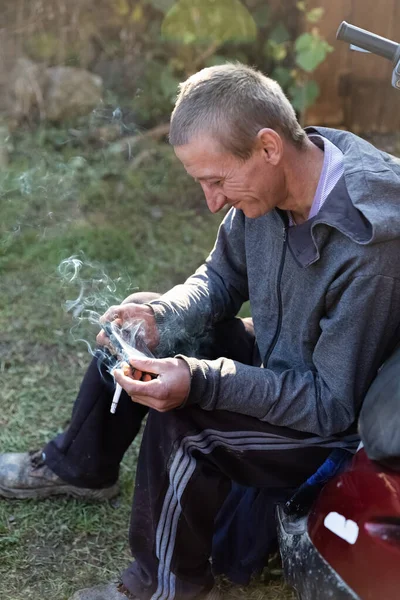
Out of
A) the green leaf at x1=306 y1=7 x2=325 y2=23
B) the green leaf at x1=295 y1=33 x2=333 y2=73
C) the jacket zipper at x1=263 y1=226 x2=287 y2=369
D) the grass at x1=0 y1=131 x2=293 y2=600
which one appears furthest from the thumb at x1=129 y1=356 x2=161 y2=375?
the green leaf at x1=306 y1=7 x2=325 y2=23

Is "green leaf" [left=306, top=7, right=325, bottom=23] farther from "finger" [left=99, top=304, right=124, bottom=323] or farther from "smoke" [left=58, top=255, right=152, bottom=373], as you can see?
"finger" [left=99, top=304, right=124, bottom=323]

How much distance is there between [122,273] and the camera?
13.5 feet

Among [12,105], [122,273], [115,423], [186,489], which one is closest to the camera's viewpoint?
[186,489]

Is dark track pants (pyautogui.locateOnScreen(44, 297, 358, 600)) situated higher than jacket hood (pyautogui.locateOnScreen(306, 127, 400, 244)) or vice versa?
jacket hood (pyautogui.locateOnScreen(306, 127, 400, 244))

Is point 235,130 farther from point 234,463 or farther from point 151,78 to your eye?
point 151,78

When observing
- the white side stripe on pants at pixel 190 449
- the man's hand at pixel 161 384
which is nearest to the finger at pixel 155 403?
the man's hand at pixel 161 384

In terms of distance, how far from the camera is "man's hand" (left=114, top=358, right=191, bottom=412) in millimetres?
1939

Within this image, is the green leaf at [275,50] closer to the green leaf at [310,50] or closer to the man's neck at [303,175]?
the green leaf at [310,50]

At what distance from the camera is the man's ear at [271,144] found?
1.92 m

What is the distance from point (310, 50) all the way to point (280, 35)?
16.4 inches

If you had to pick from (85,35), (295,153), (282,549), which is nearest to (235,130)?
(295,153)

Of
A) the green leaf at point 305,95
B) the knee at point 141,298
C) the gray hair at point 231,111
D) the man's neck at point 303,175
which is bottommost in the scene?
the green leaf at point 305,95

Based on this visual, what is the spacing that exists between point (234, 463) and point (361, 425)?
48cm

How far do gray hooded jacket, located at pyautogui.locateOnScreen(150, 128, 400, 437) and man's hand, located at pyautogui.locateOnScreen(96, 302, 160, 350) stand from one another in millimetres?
331
